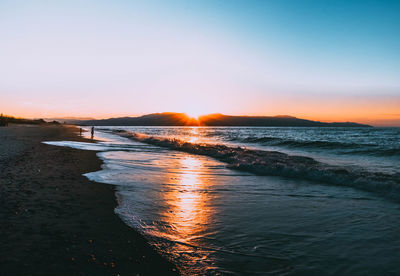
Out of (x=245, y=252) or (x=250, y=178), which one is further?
(x=250, y=178)

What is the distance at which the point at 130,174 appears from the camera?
35.4ft

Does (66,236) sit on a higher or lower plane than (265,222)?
higher

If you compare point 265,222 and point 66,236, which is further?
point 265,222

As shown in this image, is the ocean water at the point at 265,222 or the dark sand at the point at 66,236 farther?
the ocean water at the point at 265,222

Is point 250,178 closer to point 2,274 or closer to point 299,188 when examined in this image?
point 299,188

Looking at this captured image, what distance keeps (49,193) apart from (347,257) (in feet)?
22.1

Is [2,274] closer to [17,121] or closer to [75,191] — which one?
[75,191]

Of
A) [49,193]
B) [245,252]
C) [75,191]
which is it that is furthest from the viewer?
[75,191]

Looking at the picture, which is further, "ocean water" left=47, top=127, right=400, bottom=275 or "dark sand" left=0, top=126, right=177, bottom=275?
"ocean water" left=47, top=127, right=400, bottom=275

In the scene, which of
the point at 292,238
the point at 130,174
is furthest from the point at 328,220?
the point at 130,174

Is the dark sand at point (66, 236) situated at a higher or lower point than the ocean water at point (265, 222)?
higher

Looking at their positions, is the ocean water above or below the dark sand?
below

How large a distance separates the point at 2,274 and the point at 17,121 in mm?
103742

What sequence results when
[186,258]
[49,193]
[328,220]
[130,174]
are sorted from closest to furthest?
[186,258] < [328,220] < [49,193] < [130,174]
